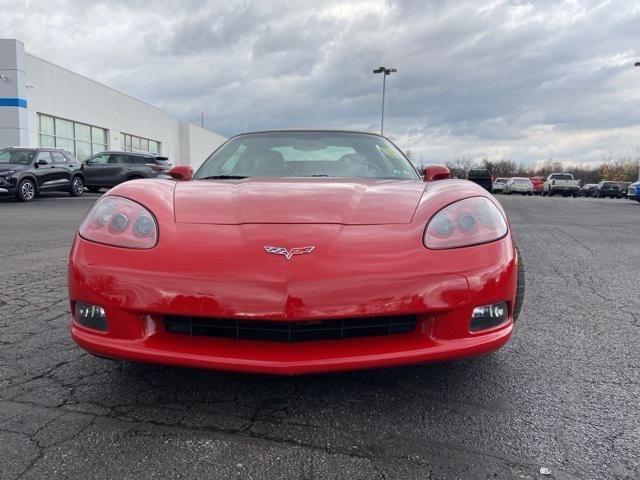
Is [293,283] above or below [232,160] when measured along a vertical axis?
below

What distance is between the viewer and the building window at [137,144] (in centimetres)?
3081

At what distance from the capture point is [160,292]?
5.97 feet

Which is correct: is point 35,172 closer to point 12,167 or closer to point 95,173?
point 12,167

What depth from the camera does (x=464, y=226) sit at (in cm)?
208

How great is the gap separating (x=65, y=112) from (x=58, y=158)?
980 centimetres

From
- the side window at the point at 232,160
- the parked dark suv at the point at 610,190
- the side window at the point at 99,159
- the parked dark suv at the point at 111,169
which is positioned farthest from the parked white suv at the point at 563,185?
the side window at the point at 232,160

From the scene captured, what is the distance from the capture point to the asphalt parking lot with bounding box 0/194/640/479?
1.61 meters

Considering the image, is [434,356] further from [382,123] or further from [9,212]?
[382,123]

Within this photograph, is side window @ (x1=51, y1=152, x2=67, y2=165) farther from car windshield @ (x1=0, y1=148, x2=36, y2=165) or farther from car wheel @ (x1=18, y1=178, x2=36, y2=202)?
car wheel @ (x1=18, y1=178, x2=36, y2=202)

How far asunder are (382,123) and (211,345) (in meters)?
37.5

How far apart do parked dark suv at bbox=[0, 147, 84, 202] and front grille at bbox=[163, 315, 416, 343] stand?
566 inches

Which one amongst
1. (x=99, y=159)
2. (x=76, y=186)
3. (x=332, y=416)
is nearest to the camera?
(x=332, y=416)

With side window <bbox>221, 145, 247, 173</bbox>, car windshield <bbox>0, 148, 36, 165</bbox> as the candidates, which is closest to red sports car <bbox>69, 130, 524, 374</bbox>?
side window <bbox>221, 145, 247, 173</bbox>

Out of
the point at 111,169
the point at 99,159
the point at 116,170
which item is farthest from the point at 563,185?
the point at 99,159
